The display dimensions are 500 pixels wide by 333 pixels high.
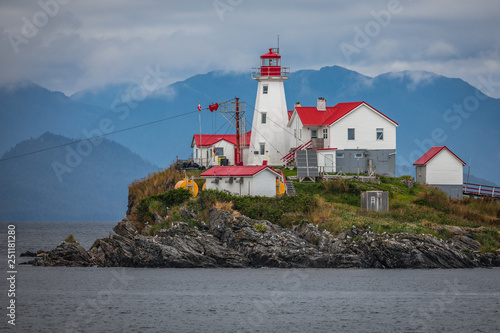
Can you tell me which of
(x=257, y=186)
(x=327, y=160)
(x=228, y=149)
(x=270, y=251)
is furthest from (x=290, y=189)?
(x=228, y=149)

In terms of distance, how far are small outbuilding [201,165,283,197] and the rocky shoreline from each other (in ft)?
27.0

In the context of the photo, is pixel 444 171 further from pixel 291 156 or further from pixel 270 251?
pixel 270 251

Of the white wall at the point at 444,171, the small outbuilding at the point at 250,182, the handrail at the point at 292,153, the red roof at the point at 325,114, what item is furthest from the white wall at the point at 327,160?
the small outbuilding at the point at 250,182

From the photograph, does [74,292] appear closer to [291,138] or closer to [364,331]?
[364,331]

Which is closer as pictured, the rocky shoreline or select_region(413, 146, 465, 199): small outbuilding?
the rocky shoreline

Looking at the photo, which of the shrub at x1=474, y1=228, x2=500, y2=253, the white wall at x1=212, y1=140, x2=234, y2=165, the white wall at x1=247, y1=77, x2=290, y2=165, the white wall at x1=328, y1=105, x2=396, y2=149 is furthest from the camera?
the white wall at x1=212, y1=140, x2=234, y2=165

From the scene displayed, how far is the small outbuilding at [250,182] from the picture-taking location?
52.4 m

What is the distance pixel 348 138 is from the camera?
198 feet

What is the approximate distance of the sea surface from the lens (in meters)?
30.7

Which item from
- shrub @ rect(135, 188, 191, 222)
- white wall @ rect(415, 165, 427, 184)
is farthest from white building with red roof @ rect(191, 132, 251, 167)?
white wall @ rect(415, 165, 427, 184)

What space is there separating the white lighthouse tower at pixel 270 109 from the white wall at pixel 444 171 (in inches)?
477

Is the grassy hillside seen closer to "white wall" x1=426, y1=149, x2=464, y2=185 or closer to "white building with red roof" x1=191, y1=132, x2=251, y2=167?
"white wall" x1=426, y1=149, x2=464, y2=185

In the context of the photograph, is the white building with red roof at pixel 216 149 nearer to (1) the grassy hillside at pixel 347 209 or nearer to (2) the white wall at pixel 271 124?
(2) the white wall at pixel 271 124

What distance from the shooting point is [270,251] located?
42.5 meters
